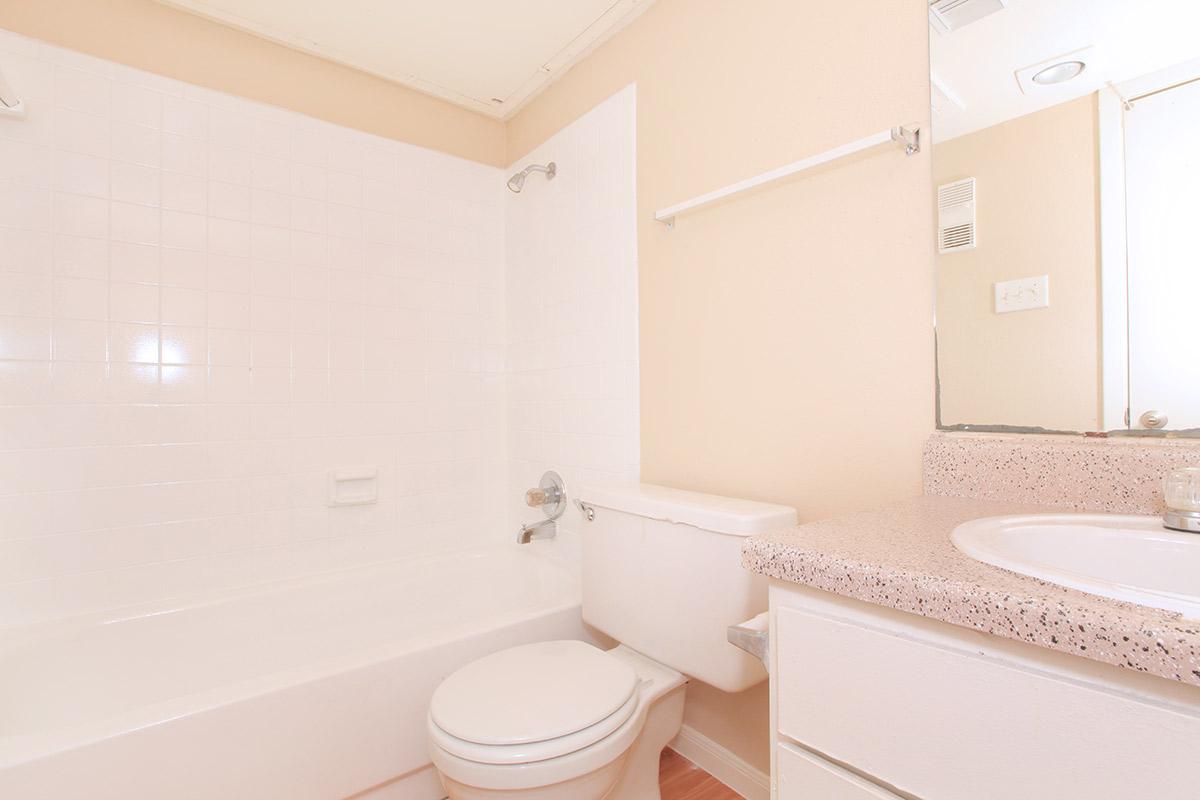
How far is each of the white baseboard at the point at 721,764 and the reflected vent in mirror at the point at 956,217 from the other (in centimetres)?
127

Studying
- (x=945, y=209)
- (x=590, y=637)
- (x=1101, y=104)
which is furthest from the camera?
(x=590, y=637)

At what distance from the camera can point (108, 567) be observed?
5.41 feet

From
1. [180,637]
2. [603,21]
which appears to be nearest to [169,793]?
[180,637]

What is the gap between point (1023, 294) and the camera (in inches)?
39.4

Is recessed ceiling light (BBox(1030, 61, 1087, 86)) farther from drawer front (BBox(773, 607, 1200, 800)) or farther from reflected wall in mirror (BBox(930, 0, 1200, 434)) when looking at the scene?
drawer front (BBox(773, 607, 1200, 800))

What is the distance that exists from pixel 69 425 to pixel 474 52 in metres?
1.67

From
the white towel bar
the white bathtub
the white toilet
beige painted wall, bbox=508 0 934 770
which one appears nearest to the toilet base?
the white toilet

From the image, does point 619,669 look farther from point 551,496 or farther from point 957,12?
point 957,12

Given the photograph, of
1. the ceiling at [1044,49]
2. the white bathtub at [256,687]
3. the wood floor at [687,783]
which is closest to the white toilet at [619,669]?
the wood floor at [687,783]

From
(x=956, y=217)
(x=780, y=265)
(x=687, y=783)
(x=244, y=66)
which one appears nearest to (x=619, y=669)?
(x=687, y=783)

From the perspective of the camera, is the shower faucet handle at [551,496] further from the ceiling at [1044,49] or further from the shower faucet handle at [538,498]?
the ceiling at [1044,49]

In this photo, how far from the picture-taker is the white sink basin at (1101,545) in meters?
0.68

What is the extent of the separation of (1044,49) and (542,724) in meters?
1.48

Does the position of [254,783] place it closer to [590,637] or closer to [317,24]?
[590,637]
